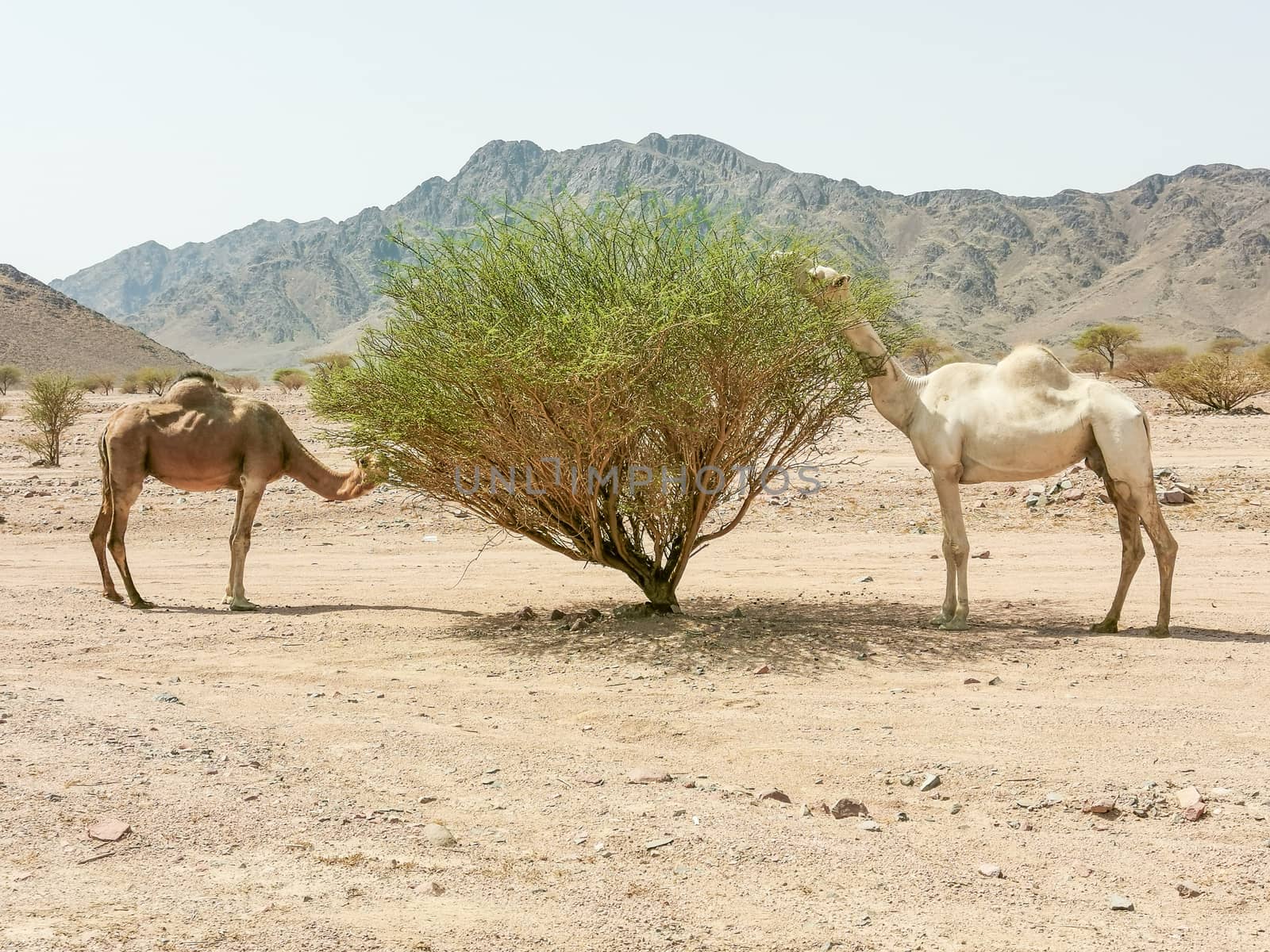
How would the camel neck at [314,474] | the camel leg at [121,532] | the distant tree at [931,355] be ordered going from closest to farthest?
the camel leg at [121,532] → the camel neck at [314,474] → the distant tree at [931,355]

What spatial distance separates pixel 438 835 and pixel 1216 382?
30.1 meters

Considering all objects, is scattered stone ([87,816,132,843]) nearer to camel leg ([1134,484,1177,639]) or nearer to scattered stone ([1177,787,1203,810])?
scattered stone ([1177,787,1203,810])

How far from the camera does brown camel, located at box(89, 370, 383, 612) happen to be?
10664 millimetres

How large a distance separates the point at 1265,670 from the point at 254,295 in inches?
7166

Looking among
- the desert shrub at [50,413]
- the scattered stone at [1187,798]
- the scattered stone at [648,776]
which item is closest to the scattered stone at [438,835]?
the scattered stone at [648,776]

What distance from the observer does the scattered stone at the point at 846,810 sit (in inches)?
202

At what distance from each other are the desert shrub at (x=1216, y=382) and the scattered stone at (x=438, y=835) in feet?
97.8

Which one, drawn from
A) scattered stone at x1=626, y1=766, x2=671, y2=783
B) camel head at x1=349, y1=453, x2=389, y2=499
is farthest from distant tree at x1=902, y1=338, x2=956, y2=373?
scattered stone at x1=626, y1=766, x2=671, y2=783

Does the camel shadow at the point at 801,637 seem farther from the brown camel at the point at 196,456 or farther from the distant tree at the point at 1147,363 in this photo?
the distant tree at the point at 1147,363

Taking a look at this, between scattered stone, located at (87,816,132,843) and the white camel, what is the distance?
6075 mm

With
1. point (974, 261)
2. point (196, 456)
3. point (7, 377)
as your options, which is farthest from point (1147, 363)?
point (974, 261)

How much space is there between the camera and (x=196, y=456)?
10680mm

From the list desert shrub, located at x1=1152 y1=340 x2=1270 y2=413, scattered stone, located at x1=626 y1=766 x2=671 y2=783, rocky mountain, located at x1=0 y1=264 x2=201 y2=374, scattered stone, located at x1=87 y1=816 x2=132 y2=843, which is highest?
rocky mountain, located at x1=0 y1=264 x2=201 y2=374

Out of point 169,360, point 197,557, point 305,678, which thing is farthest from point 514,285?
point 169,360
